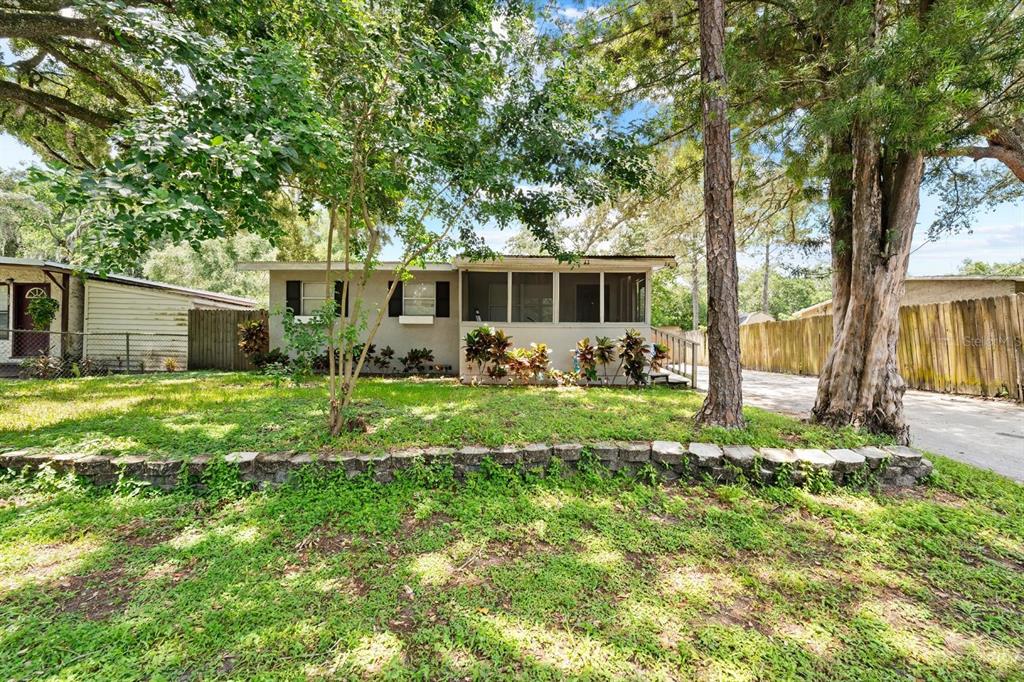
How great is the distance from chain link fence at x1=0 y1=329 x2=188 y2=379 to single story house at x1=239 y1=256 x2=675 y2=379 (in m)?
3.50

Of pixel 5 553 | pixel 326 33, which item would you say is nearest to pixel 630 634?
pixel 5 553

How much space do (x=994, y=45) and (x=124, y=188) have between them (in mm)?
6169

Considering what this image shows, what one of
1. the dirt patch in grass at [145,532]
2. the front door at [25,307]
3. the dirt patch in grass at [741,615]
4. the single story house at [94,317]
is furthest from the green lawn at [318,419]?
the front door at [25,307]

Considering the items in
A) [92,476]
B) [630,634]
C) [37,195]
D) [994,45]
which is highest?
[994,45]

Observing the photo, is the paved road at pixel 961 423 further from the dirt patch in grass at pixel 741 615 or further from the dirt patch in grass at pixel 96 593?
the dirt patch in grass at pixel 96 593

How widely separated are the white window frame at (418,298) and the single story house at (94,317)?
6377mm

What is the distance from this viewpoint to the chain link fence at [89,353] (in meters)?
8.77

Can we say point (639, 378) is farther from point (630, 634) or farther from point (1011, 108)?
point (630, 634)

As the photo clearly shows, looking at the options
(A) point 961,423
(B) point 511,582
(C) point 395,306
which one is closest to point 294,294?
(C) point 395,306

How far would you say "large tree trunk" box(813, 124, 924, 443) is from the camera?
12.7ft

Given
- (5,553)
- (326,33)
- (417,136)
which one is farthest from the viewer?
(417,136)

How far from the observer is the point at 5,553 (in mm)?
2312

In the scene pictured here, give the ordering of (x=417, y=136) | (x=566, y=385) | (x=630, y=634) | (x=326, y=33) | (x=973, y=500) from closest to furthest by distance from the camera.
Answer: (x=630, y=634), (x=973, y=500), (x=326, y=33), (x=417, y=136), (x=566, y=385)

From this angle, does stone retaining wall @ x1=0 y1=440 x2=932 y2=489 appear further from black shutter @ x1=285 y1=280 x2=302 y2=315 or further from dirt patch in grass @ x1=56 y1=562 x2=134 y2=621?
black shutter @ x1=285 y1=280 x2=302 y2=315
